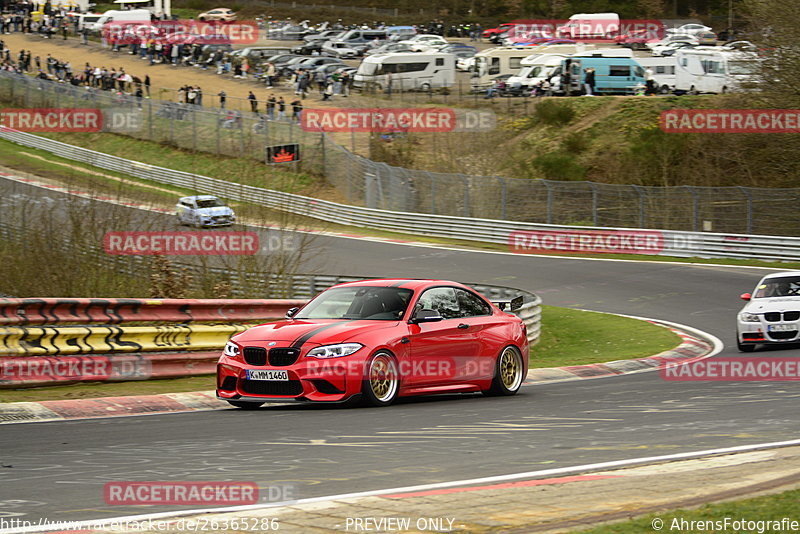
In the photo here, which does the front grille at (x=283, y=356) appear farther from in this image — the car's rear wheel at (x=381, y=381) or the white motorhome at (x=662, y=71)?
the white motorhome at (x=662, y=71)

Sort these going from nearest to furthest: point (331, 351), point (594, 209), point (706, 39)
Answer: point (331, 351)
point (594, 209)
point (706, 39)

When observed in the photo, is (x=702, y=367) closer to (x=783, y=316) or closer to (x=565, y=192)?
(x=783, y=316)

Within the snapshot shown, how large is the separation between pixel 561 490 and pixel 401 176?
129ft

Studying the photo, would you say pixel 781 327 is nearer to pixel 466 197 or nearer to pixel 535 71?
pixel 466 197

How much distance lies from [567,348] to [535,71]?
4385cm

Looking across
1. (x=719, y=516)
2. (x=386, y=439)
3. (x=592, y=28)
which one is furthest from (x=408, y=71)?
(x=719, y=516)

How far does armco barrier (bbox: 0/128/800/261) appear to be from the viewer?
116 ft

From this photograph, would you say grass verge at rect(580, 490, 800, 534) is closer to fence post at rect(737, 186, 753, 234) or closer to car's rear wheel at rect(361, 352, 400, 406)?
car's rear wheel at rect(361, 352, 400, 406)

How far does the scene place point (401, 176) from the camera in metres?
45.6

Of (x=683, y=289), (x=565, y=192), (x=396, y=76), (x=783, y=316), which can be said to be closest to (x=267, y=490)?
(x=783, y=316)

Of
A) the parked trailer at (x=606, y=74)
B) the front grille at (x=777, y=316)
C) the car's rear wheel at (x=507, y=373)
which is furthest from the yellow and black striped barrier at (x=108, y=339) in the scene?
the parked trailer at (x=606, y=74)

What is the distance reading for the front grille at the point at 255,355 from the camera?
11.0 metres

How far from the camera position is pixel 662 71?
60.6 metres

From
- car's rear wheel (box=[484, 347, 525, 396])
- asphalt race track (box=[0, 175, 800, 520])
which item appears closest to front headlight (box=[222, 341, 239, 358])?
asphalt race track (box=[0, 175, 800, 520])
